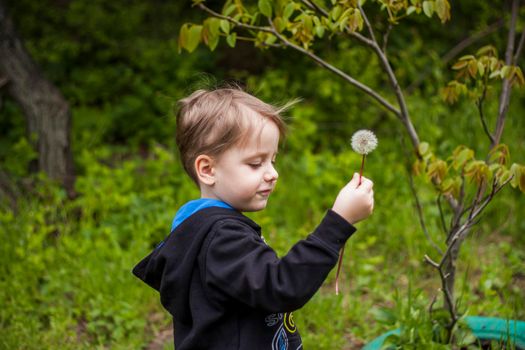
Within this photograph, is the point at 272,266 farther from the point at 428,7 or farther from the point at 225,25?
the point at 428,7

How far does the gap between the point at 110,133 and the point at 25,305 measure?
240 cm

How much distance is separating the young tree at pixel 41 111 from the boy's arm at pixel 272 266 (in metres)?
2.85

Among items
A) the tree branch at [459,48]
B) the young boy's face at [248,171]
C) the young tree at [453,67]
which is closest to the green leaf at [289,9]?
the young tree at [453,67]

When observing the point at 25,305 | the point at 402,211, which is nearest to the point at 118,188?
the point at 25,305

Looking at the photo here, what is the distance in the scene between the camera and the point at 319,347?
275 cm

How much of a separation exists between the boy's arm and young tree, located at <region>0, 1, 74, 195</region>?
2.85m

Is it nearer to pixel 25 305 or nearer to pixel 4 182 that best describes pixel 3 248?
pixel 25 305

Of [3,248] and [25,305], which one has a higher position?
[3,248]

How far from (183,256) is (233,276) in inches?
7.4

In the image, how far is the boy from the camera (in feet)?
5.13

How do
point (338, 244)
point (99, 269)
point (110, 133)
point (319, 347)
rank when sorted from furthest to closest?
point (110, 133) → point (99, 269) → point (319, 347) → point (338, 244)

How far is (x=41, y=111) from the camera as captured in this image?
13.9 feet

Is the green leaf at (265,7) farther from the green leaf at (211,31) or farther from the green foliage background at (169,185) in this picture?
the green foliage background at (169,185)

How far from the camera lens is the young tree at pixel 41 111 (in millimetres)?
4199
